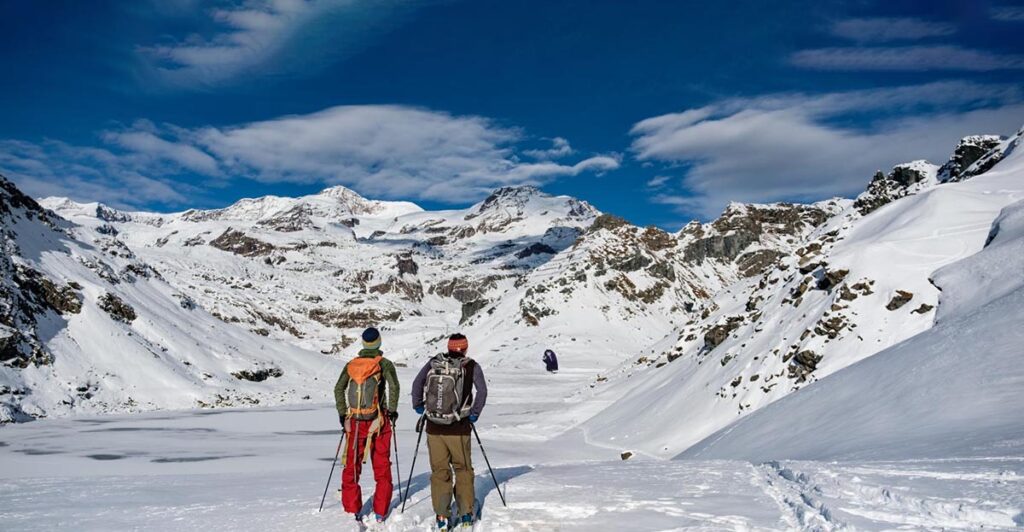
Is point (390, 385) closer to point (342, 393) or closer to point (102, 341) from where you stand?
point (342, 393)

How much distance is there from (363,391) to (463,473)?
1.86 metres

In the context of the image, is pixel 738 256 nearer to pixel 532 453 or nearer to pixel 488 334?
pixel 488 334

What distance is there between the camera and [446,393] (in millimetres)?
7582

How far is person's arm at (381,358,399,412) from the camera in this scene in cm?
807

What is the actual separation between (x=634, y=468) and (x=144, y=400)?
3072 cm

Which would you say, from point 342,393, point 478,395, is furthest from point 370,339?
point 478,395

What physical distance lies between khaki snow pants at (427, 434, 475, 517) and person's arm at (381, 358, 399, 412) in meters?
0.79

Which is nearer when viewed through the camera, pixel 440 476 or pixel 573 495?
pixel 440 476

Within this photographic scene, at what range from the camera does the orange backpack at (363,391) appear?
322 inches

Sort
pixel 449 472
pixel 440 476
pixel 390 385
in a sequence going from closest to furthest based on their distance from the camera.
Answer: pixel 440 476, pixel 449 472, pixel 390 385

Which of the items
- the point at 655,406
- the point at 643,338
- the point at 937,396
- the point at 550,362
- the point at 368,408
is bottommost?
the point at 550,362

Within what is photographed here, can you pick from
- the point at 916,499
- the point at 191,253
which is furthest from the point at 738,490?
the point at 191,253

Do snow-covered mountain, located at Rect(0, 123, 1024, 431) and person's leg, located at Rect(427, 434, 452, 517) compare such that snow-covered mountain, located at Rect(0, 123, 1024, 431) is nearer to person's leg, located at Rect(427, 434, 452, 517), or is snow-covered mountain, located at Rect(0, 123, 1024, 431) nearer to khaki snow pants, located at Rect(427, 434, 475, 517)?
khaki snow pants, located at Rect(427, 434, 475, 517)

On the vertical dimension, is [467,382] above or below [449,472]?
above
